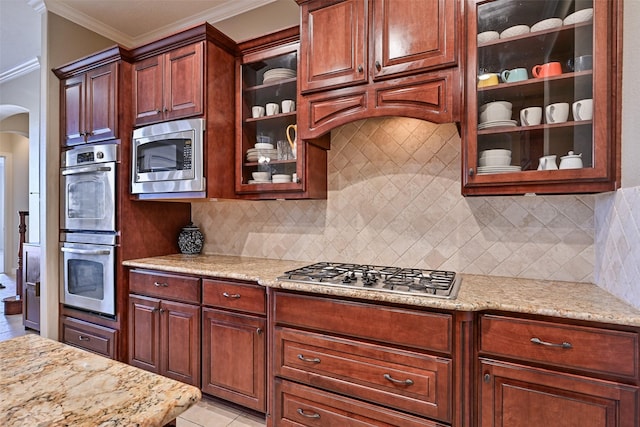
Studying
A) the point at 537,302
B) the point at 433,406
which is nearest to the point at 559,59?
the point at 537,302

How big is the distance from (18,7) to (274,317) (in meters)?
3.57

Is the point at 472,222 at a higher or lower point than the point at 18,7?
lower

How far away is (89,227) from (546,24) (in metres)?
3.28

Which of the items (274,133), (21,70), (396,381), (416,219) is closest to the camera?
(396,381)

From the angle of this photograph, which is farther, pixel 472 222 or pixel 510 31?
pixel 472 222

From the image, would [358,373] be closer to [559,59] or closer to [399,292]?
[399,292]

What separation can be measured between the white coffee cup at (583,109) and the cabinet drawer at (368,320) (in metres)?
1.09

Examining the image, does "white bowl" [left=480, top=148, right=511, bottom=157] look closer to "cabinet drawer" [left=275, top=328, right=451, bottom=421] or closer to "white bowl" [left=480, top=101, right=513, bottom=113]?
"white bowl" [left=480, top=101, right=513, bottom=113]

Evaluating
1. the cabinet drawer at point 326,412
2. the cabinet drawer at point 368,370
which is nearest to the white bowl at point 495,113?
the cabinet drawer at point 368,370

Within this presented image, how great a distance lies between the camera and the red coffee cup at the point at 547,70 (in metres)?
1.63

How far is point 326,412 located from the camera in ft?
5.69

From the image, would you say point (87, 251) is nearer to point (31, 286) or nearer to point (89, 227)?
point (89, 227)

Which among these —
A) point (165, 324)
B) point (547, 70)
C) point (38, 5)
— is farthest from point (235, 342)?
point (38, 5)

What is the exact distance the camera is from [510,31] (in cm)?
171
